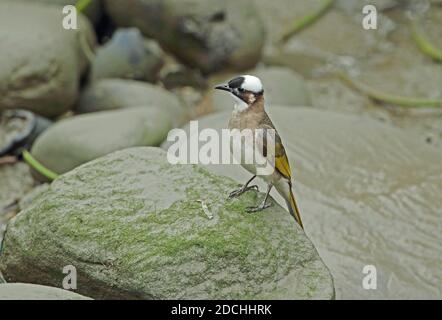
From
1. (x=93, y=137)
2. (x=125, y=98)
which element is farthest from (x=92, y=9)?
(x=93, y=137)

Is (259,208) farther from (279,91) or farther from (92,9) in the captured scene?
(92,9)

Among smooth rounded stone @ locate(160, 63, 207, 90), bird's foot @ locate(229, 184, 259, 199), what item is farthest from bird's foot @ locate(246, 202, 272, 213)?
smooth rounded stone @ locate(160, 63, 207, 90)

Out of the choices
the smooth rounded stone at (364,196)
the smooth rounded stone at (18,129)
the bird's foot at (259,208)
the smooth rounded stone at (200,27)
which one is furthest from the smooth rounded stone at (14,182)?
the bird's foot at (259,208)

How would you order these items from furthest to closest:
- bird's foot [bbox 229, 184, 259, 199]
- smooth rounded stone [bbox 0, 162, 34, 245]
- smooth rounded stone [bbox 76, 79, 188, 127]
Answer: smooth rounded stone [bbox 76, 79, 188, 127]
smooth rounded stone [bbox 0, 162, 34, 245]
bird's foot [bbox 229, 184, 259, 199]

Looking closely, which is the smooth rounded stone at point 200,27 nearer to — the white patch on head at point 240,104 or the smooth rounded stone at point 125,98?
the smooth rounded stone at point 125,98

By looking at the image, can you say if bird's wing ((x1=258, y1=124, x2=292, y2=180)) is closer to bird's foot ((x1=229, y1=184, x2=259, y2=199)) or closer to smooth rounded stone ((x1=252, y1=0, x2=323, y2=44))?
bird's foot ((x1=229, y1=184, x2=259, y2=199))

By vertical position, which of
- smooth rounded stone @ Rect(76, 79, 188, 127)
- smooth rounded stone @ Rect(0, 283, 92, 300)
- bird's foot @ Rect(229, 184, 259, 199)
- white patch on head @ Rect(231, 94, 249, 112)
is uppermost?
smooth rounded stone @ Rect(76, 79, 188, 127)
